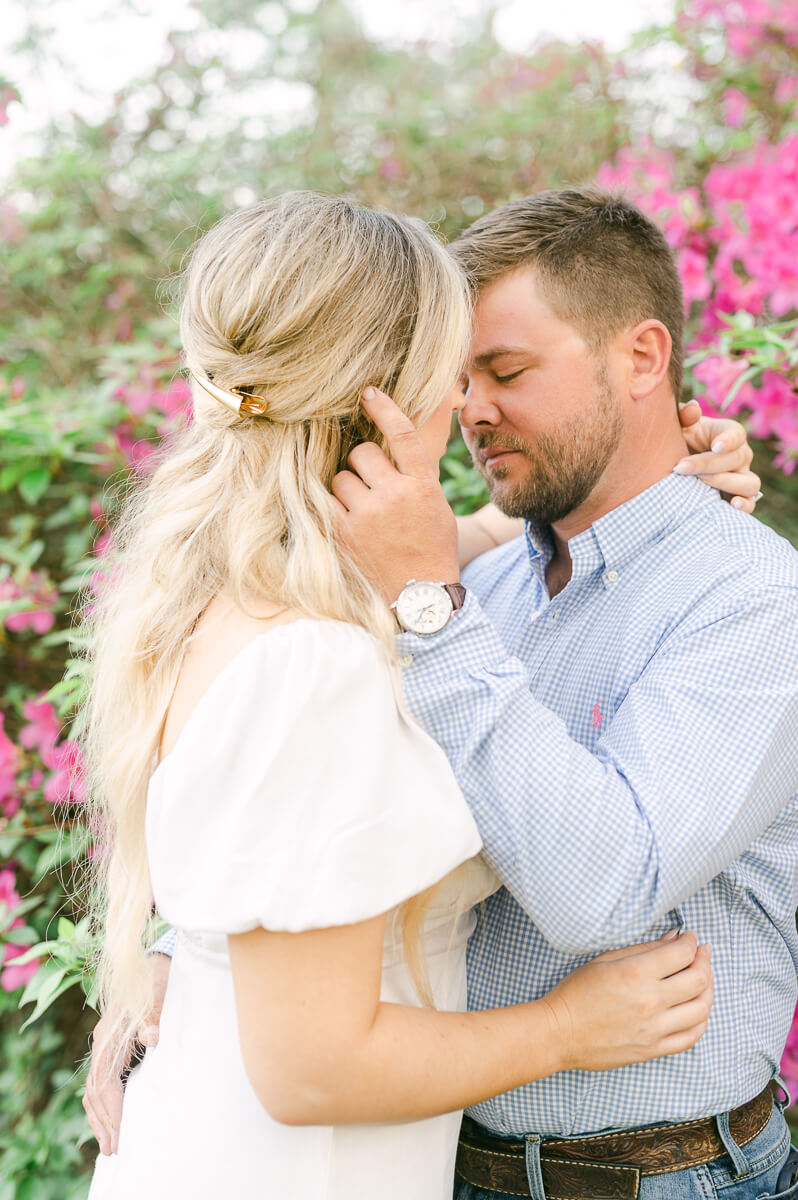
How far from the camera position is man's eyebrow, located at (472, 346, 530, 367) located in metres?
1.97

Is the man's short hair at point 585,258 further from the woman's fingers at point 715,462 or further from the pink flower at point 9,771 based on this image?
the pink flower at point 9,771

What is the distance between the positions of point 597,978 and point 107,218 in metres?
3.82

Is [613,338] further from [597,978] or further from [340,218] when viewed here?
[597,978]

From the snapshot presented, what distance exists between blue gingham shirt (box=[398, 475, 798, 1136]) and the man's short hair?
1.36ft

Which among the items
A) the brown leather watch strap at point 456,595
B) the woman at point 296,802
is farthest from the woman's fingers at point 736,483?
the brown leather watch strap at point 456,595

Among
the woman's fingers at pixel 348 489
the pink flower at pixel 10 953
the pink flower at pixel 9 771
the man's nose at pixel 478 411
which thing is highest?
the woman's fingers at pixel 348 489

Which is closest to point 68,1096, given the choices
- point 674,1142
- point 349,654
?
point 674,1142

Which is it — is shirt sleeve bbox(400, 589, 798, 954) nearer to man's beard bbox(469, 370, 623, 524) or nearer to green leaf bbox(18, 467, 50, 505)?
man's beard bbox(469, 370, 623, 524)

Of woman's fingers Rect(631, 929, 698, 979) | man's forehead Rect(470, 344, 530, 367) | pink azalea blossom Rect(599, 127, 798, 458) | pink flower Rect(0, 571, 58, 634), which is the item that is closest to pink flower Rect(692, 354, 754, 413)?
pink azalea blossom Rect(599, 127, 798, 458)

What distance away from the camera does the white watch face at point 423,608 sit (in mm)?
1376

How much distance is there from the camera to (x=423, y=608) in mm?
1389

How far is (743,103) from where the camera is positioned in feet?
11.3

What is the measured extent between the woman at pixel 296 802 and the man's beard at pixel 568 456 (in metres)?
0.50

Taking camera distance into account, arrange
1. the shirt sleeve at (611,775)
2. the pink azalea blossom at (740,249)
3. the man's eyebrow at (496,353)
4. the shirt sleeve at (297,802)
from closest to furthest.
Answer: the shirt sleeve at (297,802) < the shirt sleeve at (611,775) < the man's eyebrow at (496,353) < the pink azalea blossom at (740,249)
